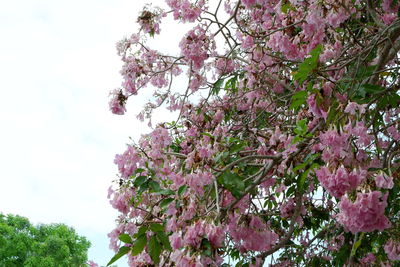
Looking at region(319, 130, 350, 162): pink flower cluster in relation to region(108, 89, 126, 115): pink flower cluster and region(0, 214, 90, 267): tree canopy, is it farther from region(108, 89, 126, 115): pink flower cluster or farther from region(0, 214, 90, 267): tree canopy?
region(0, 214, 90, 267): tree canopy

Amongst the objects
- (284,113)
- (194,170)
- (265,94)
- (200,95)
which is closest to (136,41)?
(200,95)

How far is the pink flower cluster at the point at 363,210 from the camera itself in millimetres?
1874

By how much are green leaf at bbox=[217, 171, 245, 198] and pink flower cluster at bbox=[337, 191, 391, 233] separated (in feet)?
1.98

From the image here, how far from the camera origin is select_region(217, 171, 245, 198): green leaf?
95.3 inches

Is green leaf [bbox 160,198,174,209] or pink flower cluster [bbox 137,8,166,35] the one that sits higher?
pink flower cluster [bbox 137,8,166,35]

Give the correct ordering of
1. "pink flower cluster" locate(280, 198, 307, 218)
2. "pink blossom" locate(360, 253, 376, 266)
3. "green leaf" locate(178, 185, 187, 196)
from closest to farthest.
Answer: "green leaf" locate(178, 185, 187, 196) → "pink flower cluster" locate(280, 198, 307, 218) → "pink blossom" locate(360, 253, 376, 266)

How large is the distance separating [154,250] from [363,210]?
3.10 ft

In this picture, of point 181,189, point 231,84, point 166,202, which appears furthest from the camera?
point 231,84

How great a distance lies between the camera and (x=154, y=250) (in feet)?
7.23

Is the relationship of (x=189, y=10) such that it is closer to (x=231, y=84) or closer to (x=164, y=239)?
(x=231, y=84)

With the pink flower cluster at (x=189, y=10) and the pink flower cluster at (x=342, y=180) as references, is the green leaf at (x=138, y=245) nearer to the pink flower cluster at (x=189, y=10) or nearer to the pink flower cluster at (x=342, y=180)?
the pink flower cluster at (x=342, y=180)

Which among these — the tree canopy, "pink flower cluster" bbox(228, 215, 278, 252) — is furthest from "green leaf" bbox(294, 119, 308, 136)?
the tree canopy

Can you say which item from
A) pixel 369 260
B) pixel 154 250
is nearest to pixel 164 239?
pixel 154 250

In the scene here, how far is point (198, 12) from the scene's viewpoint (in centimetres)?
421
